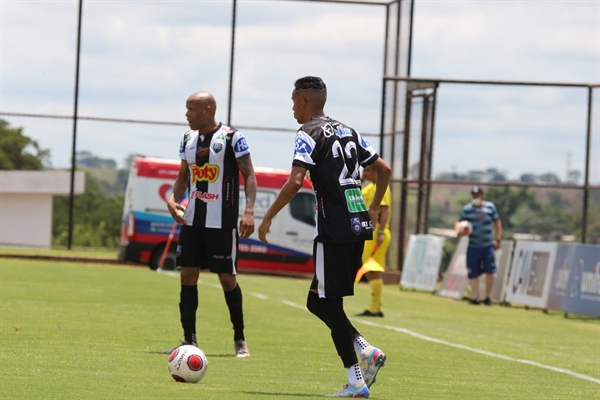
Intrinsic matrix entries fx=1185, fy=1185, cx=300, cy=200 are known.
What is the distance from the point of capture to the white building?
1540 inches

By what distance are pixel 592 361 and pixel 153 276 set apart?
501 inches

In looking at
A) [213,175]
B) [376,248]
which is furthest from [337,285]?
[376,248]

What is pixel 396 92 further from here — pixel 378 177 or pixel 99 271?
pixel 378 177

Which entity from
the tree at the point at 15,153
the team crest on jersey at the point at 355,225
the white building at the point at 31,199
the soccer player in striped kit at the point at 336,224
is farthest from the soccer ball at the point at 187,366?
the tree at the point at 15,153

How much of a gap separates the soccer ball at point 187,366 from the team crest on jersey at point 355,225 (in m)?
1.33

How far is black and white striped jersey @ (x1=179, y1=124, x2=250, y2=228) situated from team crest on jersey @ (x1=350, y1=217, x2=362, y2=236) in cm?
235

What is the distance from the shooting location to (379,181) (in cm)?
782

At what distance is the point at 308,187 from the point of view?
29.8 metres

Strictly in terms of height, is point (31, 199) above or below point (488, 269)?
above

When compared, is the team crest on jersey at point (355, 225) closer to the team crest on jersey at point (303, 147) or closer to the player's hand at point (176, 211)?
the team crest on jersey at point (303, 147)

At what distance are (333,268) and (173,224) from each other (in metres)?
20.6

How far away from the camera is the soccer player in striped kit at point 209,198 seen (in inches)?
378

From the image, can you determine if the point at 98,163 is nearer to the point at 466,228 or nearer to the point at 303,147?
the point at 466,228

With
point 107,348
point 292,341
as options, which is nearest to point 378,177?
point 107,348
